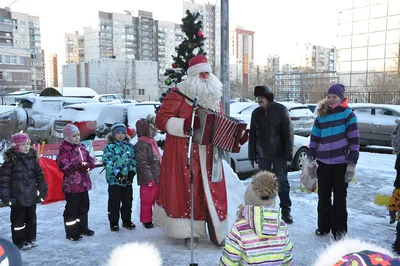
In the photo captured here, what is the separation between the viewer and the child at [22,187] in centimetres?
431

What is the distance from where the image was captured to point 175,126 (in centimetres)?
423

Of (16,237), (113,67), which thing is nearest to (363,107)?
(16,237)

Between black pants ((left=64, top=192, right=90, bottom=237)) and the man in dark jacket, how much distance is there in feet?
8.44

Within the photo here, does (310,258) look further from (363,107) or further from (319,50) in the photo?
(319,50)

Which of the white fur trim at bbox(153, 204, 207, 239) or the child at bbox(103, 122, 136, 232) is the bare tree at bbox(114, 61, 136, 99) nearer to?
the child at bbox(103, 122, 136, 232)

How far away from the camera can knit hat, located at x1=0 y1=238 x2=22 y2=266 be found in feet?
4.53

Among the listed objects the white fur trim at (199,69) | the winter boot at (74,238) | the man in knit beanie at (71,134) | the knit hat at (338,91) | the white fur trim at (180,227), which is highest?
the white fur trim at (199,69)

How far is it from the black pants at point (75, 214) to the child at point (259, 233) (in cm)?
268

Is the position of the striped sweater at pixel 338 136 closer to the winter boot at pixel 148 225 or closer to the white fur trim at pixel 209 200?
the white fur trim at pixel 209 200

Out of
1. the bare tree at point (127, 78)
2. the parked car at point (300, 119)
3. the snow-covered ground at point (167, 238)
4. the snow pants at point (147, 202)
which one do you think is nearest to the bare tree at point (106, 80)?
the bare tree at point (127, 78)

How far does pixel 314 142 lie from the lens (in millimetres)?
4711

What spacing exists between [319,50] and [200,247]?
127778 mm

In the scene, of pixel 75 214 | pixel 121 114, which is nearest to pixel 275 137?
pixel 75 214

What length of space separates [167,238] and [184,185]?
88 centimetres
